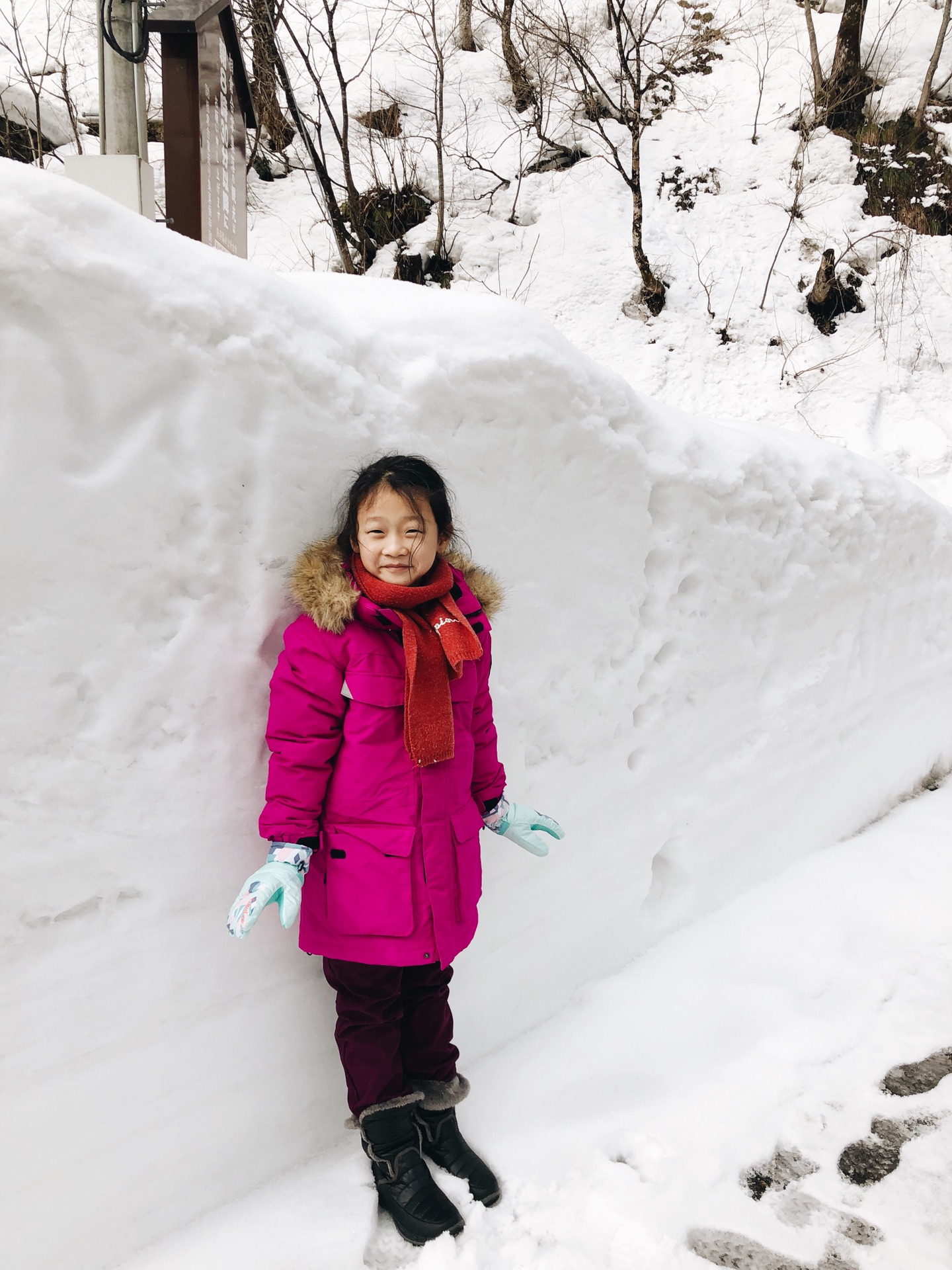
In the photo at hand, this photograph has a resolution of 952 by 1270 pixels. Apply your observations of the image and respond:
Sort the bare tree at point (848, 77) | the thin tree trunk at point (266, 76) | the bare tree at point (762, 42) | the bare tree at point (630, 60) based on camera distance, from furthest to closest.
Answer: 1. the bare tree at point (762, 42)
2. the bare tree at point (848, 77)
3. the bare tree at point (630, 60)
4. the thin tree trunk at point (266, 76)

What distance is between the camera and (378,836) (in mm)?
1361

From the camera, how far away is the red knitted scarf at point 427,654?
1.35 m

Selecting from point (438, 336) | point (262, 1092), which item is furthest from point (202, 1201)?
point (438, 336)

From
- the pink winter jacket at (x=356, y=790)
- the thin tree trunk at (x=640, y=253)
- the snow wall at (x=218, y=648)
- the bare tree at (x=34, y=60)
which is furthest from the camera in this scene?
the thin tree trunk at (x=640, y=253)

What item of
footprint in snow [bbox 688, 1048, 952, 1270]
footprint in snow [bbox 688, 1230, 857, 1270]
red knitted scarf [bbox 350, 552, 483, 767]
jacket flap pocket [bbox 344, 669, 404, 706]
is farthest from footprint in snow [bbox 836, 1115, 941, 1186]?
jacket flap pocket [bbox 344, 669, 404, 706]

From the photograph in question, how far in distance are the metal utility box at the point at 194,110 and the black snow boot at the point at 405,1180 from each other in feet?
7.30

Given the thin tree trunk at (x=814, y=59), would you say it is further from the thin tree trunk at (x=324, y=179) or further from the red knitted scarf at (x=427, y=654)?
the red knitted scarf at (x=427, y=654)

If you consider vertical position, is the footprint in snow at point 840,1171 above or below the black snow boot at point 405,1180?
below

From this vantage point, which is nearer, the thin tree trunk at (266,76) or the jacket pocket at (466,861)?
the jacket pocket at (466,861)

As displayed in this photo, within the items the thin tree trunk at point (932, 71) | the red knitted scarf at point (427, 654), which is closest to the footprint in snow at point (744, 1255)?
the red knitted scarf at point (427, 654)

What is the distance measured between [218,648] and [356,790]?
34 centimetres

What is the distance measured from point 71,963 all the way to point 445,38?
8.90 metres

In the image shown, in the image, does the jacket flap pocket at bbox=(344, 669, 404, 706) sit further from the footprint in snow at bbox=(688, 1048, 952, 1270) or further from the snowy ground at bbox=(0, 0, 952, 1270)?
the footprint in snow at bbox=(688, 1048, 952, 1270)

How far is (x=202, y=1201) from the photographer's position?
1.43 metres
